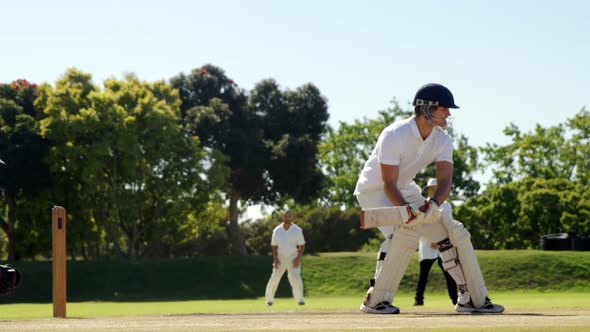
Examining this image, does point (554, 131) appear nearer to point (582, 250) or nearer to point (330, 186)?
point (330, 186)

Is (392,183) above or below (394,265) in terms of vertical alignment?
above

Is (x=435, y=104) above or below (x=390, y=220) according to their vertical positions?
above

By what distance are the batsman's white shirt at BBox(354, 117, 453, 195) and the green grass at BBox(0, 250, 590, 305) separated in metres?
25.6

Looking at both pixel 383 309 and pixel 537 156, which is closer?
pixel 383 309

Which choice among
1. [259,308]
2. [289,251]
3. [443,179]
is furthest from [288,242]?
[443,179]

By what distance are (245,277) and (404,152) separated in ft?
108

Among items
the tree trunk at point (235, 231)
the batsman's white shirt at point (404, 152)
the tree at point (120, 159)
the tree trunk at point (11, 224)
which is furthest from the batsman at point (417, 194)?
the tree trunk at point (235, 231)

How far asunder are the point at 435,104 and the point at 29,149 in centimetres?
4152

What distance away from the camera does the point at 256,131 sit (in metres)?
67.5

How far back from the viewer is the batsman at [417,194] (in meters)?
11.2

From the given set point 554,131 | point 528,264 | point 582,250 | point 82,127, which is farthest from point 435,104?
point 554,131

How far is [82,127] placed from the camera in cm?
4822

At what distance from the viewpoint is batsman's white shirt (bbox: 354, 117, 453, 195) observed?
11164 millimetres

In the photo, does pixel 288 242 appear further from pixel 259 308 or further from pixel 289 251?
pixel 259 308
